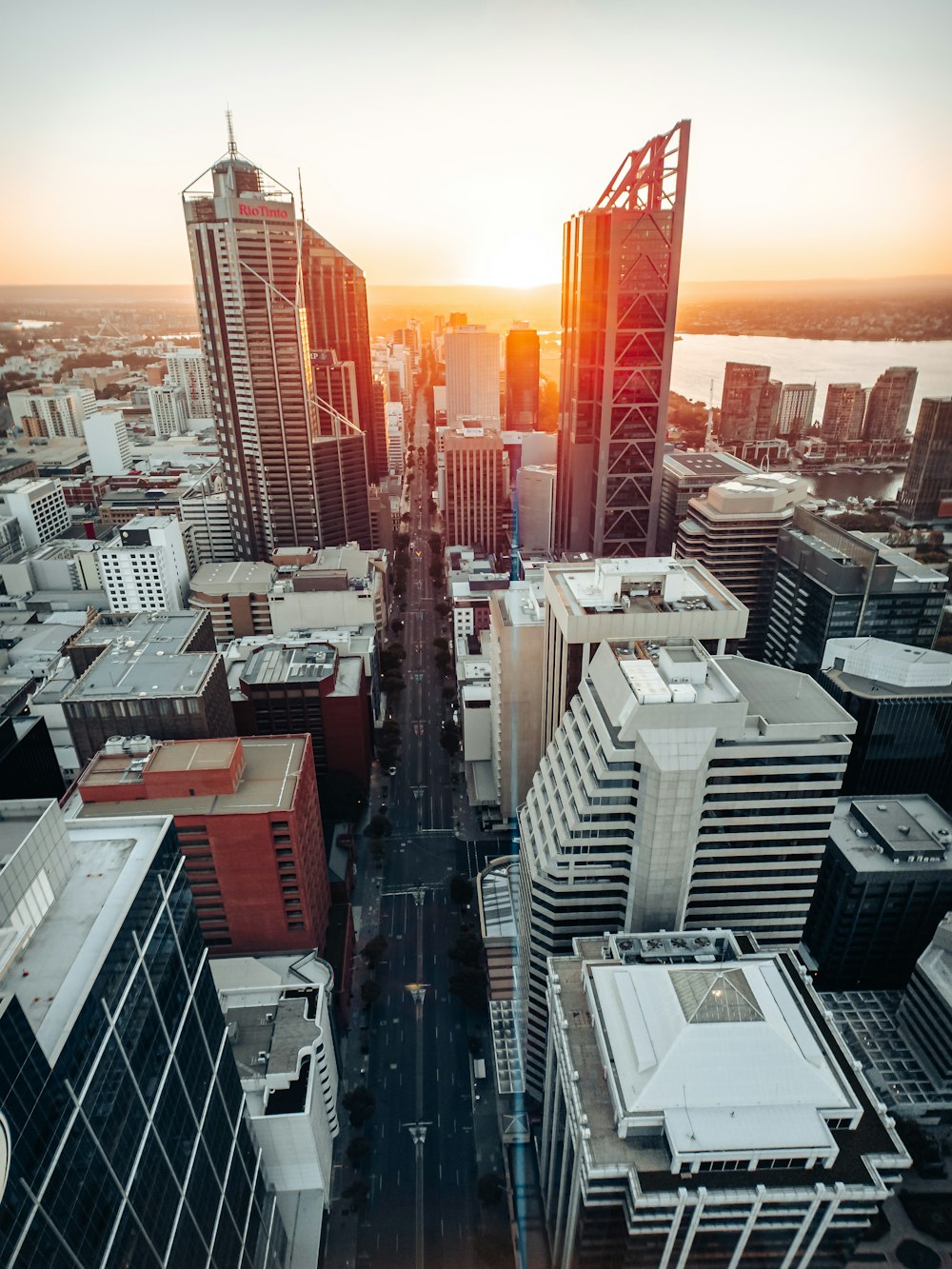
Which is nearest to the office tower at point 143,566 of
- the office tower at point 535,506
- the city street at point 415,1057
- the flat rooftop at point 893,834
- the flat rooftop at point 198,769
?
the city street at point 415,1057

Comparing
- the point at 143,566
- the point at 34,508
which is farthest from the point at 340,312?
the point at 143,566

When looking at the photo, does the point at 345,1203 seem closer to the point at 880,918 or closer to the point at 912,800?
the point at 880,918

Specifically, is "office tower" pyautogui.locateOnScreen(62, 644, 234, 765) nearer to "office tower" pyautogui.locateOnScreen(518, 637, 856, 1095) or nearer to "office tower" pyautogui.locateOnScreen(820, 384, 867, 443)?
"office tower" pyautogui.locateOnScreen(518, 637, 856, 1095)

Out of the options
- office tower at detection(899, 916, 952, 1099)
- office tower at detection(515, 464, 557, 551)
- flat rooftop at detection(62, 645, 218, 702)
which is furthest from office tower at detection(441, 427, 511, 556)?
office tower at detection(899, 916, 952, 1099)

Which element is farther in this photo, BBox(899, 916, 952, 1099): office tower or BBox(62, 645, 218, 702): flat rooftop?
BBox(62, 645, 218, 702): flat rooftop

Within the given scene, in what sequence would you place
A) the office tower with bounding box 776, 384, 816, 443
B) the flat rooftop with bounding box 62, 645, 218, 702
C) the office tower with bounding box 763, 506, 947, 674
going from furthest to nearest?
the office tower with bounding box 776, 384, 816, 443, the office tower with bounding box 763, 506, 947, 674, the flat rooftop with bounding box 62, 645, 218, 702

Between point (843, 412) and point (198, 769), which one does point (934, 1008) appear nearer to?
point (198, 769)

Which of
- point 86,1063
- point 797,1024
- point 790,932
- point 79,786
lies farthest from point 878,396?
point 86,1063
